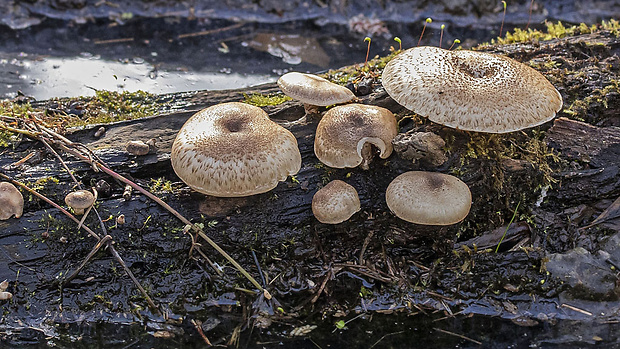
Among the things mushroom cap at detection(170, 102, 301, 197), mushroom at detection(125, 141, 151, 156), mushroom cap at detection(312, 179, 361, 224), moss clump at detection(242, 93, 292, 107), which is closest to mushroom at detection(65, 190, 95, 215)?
mushroom at detection(125, 141, 151, 156)

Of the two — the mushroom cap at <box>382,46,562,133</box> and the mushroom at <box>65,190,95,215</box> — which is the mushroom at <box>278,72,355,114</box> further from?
the mushroom at <box>65,190,95,215</box>

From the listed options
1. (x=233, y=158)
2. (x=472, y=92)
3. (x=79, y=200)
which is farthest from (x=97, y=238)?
(x=472, y=92)

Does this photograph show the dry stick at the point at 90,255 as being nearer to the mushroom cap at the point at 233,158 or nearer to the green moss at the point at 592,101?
the mushroom cap at the point at 233,158

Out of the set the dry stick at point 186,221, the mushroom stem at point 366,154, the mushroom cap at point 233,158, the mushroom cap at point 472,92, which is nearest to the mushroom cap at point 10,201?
the dry stick at point 186,221

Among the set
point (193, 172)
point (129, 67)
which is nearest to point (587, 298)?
point (193, 172)

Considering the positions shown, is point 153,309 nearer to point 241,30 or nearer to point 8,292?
point 8,292

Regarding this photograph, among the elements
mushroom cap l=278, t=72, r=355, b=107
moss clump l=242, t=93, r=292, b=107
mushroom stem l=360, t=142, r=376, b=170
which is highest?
mushroom cap l=278, t=72, r=355, b=107

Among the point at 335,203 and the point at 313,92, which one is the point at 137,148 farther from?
the point at 335,203
